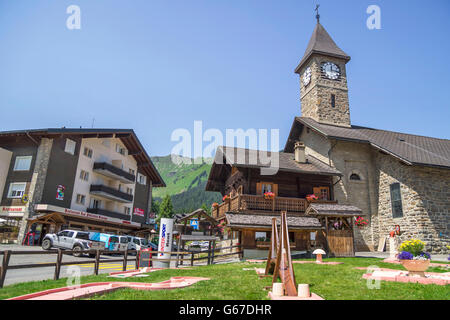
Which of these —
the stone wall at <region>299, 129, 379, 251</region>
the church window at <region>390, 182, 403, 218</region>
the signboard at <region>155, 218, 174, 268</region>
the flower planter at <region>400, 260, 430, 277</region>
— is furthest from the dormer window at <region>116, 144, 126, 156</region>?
the flower planter at <region>400, 260, 430, 277</region>

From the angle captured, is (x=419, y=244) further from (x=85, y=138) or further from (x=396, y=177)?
(x=85, y=138)

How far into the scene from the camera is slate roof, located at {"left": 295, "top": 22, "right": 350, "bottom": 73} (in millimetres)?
31438

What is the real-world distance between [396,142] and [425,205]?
6.89 m

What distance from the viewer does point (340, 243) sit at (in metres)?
18.7

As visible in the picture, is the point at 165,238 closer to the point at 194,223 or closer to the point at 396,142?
the point at 194,223

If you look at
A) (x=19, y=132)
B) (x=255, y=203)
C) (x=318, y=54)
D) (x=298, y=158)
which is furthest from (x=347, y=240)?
(x=19, y=132)

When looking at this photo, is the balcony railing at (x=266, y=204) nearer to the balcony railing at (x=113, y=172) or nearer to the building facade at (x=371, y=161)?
the building facade at (x=371, y=161)

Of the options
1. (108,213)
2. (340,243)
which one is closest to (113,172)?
(108,213)

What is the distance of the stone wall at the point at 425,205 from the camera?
20078 millimetres

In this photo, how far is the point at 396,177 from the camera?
22.5 meters

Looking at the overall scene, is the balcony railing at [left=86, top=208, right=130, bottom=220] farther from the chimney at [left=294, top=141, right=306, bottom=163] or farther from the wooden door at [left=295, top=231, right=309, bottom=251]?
the wooden door at [left=295, top=231, right=309, bottom=251]

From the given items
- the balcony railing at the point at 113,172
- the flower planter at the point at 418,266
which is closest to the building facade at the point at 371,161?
the flower planter at the point at 418,266

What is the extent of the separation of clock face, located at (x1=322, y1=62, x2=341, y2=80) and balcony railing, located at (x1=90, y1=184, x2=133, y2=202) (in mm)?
26142
